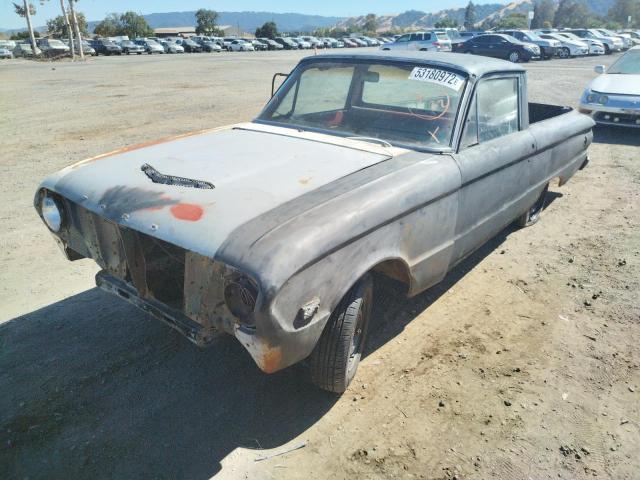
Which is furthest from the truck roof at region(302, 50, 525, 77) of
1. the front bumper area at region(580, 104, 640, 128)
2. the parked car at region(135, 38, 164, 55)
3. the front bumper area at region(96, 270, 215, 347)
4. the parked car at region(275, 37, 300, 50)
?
the parked car at region(275, 37, 300, 50)

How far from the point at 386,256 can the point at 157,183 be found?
1.27 meters

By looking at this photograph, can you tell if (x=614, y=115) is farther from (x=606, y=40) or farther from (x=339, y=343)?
(x=606, y=40)

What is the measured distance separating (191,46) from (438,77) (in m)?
47.0

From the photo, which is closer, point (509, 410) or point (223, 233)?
point (223, 233)

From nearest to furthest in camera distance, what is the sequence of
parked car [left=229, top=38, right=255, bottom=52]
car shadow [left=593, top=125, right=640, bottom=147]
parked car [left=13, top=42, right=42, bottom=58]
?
1. car shadow [left=593, top=125, right=640, bottom=147]
2. parked car [left=13, top=42, right=42, bottom=58]
3. parked car [left=229, top=38, right=255, bottom=52]

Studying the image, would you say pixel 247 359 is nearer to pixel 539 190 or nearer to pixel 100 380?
pixel 100 380

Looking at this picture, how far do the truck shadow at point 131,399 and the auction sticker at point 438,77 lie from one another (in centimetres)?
143

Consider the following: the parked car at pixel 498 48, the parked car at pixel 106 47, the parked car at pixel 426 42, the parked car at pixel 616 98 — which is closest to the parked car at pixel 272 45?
the parked car at pixel 106 47

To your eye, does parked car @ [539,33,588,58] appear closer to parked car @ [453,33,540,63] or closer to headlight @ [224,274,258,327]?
parked car @ [453,33,540,63]

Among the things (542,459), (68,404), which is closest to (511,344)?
(542,459)

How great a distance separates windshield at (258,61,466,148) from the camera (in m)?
3.36

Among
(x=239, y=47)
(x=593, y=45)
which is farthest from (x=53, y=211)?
(x=239, y=47)

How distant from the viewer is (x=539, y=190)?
4.63 metres

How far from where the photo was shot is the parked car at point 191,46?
45594 mm
